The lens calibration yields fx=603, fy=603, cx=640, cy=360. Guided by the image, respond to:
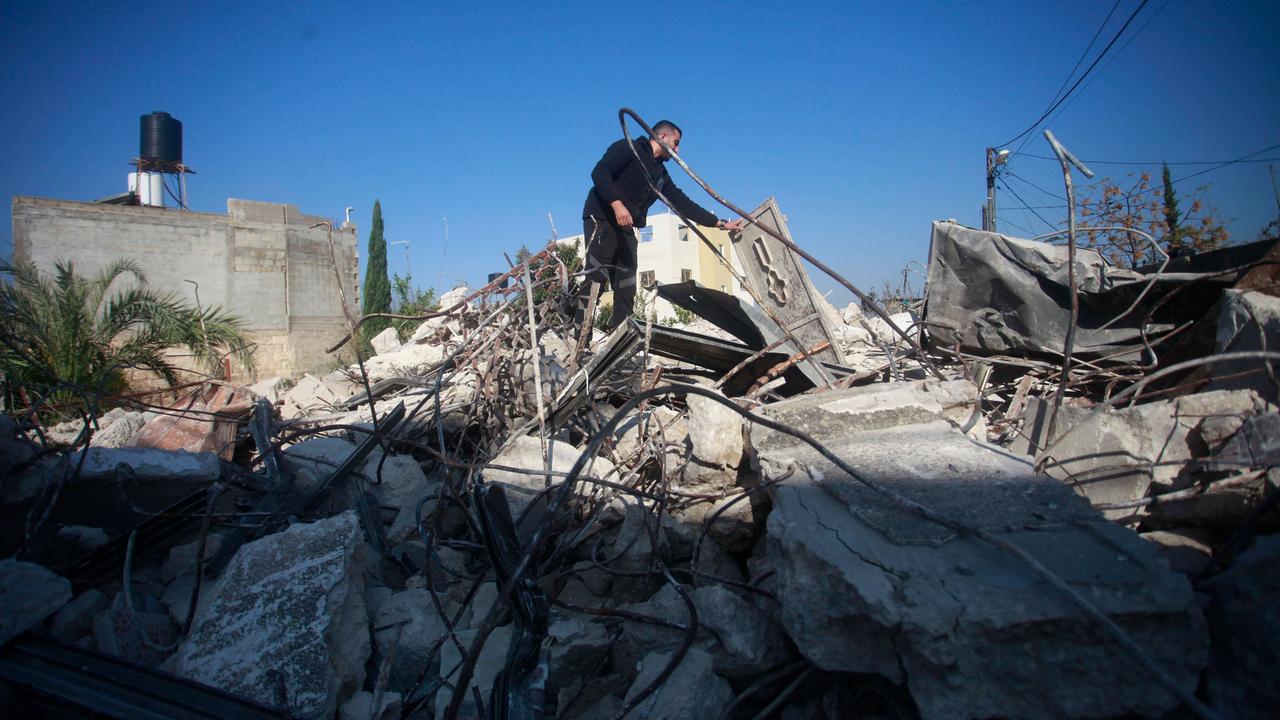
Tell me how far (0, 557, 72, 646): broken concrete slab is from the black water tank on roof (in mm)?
21075

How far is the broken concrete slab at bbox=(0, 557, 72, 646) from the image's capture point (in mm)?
1861

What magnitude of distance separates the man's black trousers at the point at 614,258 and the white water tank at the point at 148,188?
18.6 meters

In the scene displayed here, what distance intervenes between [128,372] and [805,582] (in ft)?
45.9

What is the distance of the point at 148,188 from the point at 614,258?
19087mm

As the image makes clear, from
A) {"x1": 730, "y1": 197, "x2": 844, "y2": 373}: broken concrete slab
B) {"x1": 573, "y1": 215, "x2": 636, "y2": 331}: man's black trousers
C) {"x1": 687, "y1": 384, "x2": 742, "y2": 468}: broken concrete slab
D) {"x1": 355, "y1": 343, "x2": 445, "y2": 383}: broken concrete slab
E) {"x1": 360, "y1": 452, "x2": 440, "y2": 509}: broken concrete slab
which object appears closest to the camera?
{"x1": 687, "y1": 384, "x2": 742, "y2": 468}: broken concrete slab

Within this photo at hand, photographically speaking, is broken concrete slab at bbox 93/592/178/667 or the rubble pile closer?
the rubble pile

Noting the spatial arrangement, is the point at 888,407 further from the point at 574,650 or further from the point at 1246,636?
the point at 574,650

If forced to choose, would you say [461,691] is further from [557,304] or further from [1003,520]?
[557,304]

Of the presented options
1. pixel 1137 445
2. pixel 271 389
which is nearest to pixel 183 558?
pixel 1137 445

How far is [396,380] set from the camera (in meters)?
4.37

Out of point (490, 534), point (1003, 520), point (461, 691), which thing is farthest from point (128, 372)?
point (1003, 520)

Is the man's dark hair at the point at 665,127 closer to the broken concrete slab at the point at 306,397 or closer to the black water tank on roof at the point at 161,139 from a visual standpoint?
the broken concrete slab at the point at 306,397

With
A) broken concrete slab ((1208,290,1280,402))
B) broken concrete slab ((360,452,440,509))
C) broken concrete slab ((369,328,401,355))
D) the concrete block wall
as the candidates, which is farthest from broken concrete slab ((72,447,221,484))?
the concrete block wall

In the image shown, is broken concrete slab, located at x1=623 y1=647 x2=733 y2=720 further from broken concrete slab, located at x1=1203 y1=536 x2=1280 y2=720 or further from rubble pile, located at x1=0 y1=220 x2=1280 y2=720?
broken concrete slab, located at x1=1203 y1=536 x2=1280 y2=720
